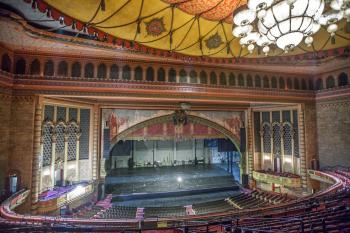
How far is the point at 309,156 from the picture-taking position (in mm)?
12227

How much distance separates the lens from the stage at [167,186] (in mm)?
12594

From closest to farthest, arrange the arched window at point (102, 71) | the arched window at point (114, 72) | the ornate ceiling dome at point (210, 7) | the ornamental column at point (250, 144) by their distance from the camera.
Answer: the ornate ceiling dome at point (210, 7)
the arched window at point (102, 71)
the arched window at point (114, 72)
the ornamental column at point (250, 144)

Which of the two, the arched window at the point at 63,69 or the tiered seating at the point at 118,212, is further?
the tiered seating at the point at 118,212

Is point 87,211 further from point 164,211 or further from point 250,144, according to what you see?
point 250,144

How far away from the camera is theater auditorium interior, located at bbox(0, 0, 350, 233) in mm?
4859

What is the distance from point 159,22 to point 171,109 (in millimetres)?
7695

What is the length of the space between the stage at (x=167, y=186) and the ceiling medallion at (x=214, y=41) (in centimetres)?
876

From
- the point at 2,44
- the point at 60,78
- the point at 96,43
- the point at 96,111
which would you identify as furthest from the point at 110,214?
the point at 2,44

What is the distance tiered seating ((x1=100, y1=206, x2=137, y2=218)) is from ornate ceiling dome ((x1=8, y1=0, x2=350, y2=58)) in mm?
7142

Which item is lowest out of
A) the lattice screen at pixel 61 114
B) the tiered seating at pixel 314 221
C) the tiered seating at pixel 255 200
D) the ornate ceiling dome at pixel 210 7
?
the tiered seating at pixel 255 200

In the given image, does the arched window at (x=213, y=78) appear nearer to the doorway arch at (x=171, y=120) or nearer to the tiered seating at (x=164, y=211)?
the doorway arch at (x=171, y=120)

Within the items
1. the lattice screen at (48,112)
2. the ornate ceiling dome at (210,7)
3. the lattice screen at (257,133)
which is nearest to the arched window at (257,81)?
the lattice screen at (257,133)

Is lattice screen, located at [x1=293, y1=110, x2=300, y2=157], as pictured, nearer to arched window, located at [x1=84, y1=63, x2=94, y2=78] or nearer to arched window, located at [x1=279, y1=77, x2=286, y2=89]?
arched window, located at [x1=279, y1=77, x2=286, y2=89]

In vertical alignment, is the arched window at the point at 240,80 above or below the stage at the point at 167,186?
above
